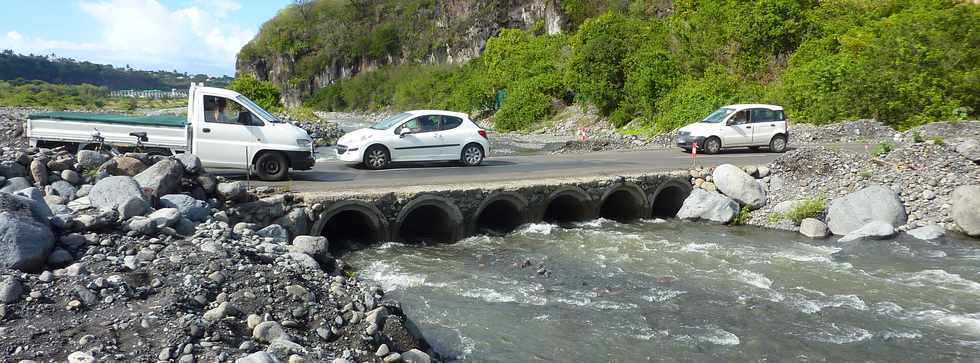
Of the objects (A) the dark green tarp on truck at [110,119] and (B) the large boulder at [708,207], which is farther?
(B) the large boulder at [708,207]

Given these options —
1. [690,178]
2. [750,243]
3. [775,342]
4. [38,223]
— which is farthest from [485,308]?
[690,178]

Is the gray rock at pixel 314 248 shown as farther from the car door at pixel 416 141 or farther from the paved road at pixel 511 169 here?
the car door at pixel 416 141

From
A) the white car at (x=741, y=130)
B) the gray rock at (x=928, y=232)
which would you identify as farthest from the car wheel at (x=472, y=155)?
the gray rock at (x=928, y=232)

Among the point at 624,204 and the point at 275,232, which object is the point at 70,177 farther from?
the point at 624,204

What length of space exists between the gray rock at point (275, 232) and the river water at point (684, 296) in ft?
5.51

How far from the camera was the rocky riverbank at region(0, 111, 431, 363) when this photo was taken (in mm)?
6508

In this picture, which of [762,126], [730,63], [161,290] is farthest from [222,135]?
[730,63]

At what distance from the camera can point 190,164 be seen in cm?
1255

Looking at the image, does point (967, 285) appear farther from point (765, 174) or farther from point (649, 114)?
point (649, 114)

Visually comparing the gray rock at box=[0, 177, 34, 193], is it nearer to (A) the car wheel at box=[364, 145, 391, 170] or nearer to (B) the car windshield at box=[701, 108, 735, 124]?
(A) the car wheel at box=[364, 145, 391, 170]

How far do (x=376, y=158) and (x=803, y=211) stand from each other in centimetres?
1086

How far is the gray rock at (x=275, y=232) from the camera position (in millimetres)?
11630

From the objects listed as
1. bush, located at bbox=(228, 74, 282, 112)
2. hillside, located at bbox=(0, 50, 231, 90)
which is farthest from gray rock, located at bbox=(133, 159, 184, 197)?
hillside, located at bbox=(0, 50, 231, 90)

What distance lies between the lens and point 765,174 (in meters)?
19.9
